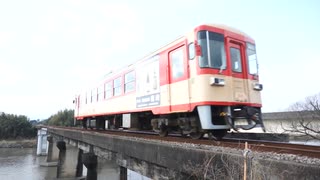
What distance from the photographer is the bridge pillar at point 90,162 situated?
49.5 ft

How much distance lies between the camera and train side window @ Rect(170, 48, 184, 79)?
7.98 m

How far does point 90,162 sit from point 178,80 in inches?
375

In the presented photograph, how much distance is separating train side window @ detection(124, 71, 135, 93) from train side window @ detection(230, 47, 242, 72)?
4.15 metres

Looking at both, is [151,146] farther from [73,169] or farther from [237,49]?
[73,169]

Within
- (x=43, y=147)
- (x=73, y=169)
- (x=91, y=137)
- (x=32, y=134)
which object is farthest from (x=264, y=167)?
(x=32, y=134)

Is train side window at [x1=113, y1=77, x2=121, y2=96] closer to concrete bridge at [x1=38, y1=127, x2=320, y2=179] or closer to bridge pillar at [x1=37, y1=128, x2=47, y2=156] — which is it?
concrete bridge at [x1=38, y1=127, x2=320, y2=179]

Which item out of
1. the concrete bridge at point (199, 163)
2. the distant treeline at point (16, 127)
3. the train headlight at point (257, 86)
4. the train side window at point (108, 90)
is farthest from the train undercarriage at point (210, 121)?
the distant treeline at point (16, 127)

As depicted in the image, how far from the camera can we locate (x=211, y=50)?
24.5 feet

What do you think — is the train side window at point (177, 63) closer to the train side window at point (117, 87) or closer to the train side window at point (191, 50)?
the train side window at point (191, 50)

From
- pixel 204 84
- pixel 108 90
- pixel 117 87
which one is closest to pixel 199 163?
pixel 204 84

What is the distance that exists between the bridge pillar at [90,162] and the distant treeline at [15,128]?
70.4m

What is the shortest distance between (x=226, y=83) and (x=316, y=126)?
20021mm


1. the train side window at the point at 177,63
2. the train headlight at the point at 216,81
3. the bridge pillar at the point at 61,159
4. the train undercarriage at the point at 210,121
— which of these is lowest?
the bridge pillar at the point at 61,159

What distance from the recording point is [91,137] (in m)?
12.7
